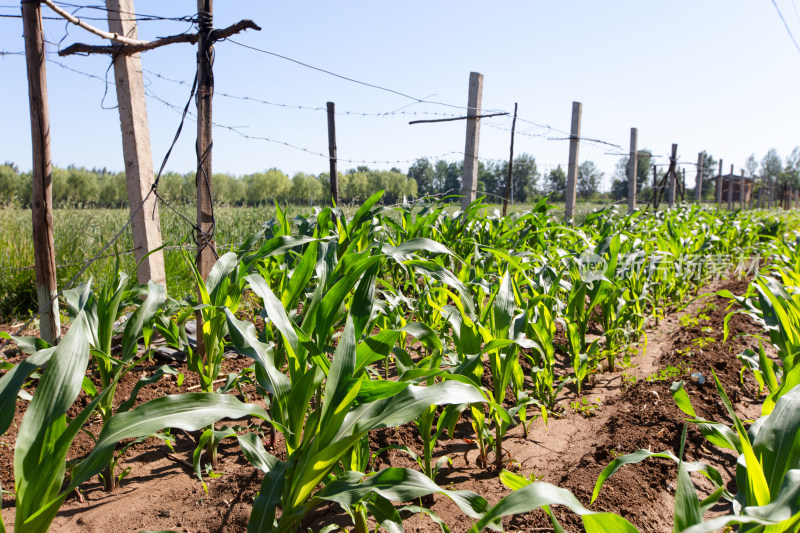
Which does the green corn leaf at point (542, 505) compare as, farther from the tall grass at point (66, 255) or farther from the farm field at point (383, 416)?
the tall grass at point (66, 255)

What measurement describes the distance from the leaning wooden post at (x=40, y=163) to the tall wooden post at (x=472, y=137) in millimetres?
4073

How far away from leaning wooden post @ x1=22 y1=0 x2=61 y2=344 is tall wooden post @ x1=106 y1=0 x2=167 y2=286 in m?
0.61

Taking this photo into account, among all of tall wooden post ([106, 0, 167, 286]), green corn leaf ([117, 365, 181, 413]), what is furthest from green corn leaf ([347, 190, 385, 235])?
green corn leaf ([117, 365, 181, 413])

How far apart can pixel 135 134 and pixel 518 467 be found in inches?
117

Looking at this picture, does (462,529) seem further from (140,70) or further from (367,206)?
(140,70)

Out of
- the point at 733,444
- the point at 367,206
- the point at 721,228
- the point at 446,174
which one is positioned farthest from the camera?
the point at 446,174

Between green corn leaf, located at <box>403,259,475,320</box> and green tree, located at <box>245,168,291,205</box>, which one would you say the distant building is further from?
green corn leaf, located at <box>403,259,475,320</box>

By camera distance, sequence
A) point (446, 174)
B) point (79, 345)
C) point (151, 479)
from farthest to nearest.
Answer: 1. point (446, 174)
2. point (151, 479)
3. point (79, 345)

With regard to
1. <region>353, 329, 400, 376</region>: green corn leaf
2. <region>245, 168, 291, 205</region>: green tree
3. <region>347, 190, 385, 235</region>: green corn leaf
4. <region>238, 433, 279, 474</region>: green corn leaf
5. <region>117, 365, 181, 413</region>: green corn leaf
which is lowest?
<region>238, 433, 279, 474</region>: green corn leaf

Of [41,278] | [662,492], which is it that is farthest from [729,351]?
[41,278]

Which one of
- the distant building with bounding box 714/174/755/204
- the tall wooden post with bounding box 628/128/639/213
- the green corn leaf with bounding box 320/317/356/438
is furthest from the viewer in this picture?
the distant building with bounding box 714/174/755/204

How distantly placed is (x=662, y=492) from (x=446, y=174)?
10372mm

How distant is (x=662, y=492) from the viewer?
5.83 ft

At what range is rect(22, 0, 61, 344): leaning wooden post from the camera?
8.00 feet
